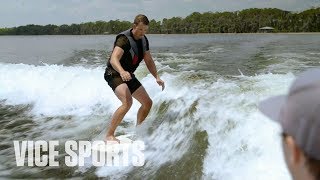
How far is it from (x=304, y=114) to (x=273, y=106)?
169mm

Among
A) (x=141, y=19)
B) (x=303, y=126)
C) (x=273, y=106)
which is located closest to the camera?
(x=303, y=126)

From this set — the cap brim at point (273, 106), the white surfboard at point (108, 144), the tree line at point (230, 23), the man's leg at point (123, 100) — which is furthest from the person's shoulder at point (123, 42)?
the tree line at point (230, 23)

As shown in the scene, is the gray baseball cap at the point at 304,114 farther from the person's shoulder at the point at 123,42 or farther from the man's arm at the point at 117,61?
the person's shoulder at the point at 123,42

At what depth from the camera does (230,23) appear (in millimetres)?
102875

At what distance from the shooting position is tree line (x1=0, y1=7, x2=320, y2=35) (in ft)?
319

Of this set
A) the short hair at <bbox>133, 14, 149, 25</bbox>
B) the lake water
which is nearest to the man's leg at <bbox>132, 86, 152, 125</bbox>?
the lake water

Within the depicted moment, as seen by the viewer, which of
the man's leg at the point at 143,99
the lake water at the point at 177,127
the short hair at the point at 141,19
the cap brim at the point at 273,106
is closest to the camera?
the cap brim at the point at 273,106

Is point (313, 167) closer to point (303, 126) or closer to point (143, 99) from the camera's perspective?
point (303, 126)

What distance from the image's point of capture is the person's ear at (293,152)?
110 cm

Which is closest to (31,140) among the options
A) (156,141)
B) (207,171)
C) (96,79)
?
(156,141)

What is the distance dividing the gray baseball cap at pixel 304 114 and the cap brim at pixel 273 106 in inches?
1.1

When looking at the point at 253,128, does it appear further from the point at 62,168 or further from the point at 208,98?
the point at 62,168

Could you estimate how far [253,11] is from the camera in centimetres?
11538

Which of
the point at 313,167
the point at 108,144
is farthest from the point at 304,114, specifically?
the point at 108,144
